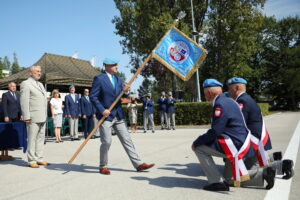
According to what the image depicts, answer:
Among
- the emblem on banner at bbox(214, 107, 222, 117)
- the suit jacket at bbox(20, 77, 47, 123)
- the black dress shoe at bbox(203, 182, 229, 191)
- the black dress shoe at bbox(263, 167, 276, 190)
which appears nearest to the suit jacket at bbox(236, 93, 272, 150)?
the black dress shoe at bbox(263, 167, 276, 190)

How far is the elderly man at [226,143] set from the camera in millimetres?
3842

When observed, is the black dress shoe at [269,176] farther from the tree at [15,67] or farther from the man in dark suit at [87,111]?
the tree at [15,67]

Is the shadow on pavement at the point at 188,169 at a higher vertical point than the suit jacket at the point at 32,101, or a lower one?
lower

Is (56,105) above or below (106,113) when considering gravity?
above

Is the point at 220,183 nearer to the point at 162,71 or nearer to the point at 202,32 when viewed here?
the point at 202,32

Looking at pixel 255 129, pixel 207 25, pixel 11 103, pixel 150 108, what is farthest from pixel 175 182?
pixel 207 25

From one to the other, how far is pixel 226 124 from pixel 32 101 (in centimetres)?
431

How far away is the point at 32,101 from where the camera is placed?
21.1 ft

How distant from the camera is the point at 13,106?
8.74 meters

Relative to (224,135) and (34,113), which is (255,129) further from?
(34,113)

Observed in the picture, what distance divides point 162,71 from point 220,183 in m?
28.3

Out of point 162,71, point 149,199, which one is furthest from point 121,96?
point 162,71

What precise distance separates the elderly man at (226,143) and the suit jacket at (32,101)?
147 inches

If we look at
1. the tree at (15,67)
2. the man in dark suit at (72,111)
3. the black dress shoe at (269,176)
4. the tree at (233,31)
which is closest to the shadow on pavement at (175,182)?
the black dress shoe at (269,176)
